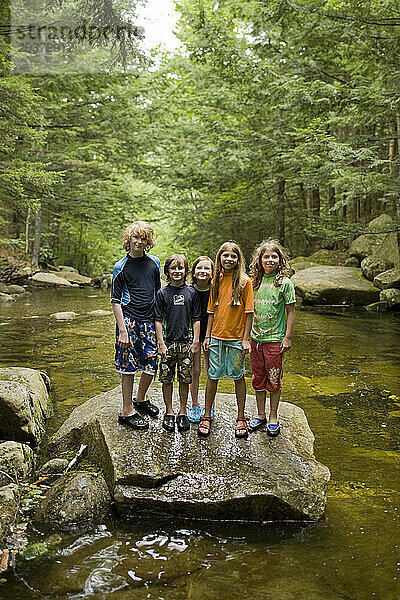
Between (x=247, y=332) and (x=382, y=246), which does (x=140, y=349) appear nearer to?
(x=247, y=332)

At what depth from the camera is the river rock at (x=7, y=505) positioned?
3.36m

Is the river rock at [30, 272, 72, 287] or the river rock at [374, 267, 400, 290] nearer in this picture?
the river rock at [374, 267, 400, 290]

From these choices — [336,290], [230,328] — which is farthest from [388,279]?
[230,328]

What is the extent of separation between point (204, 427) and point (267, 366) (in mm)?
747

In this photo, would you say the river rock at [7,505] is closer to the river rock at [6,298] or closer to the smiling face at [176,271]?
the smiling face at [176,271]

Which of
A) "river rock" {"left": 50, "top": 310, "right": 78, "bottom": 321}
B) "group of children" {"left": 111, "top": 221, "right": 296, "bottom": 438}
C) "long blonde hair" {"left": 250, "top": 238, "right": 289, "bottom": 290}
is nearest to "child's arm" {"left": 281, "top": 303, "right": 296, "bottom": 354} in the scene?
"group of children" {"left": 111, "top": 221, "right": 296, "bottom": 438}

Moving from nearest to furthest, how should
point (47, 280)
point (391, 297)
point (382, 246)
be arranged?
point (391, 297) < point (382, 246) < point (47, 280)

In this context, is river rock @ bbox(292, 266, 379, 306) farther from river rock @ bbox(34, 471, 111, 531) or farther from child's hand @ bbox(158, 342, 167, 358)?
river rock @ bbox(34, 471, 111, 531)

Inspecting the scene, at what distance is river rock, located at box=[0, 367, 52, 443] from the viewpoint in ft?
15.3

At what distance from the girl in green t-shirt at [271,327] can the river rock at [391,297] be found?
1067cm

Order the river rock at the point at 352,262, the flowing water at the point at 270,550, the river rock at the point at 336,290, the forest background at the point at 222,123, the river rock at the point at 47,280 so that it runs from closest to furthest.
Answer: the flowing water at the point at 270,550, the forest background at the point at 222,123, the river rock at the point at 336,290, the river rock at the point at 352,262, the river rock at the point at 47,280

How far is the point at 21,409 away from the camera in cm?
471

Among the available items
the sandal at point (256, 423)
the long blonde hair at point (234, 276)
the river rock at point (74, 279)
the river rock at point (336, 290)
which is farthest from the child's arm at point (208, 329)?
the river rock at point (74, 279)

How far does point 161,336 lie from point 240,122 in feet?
57.3
